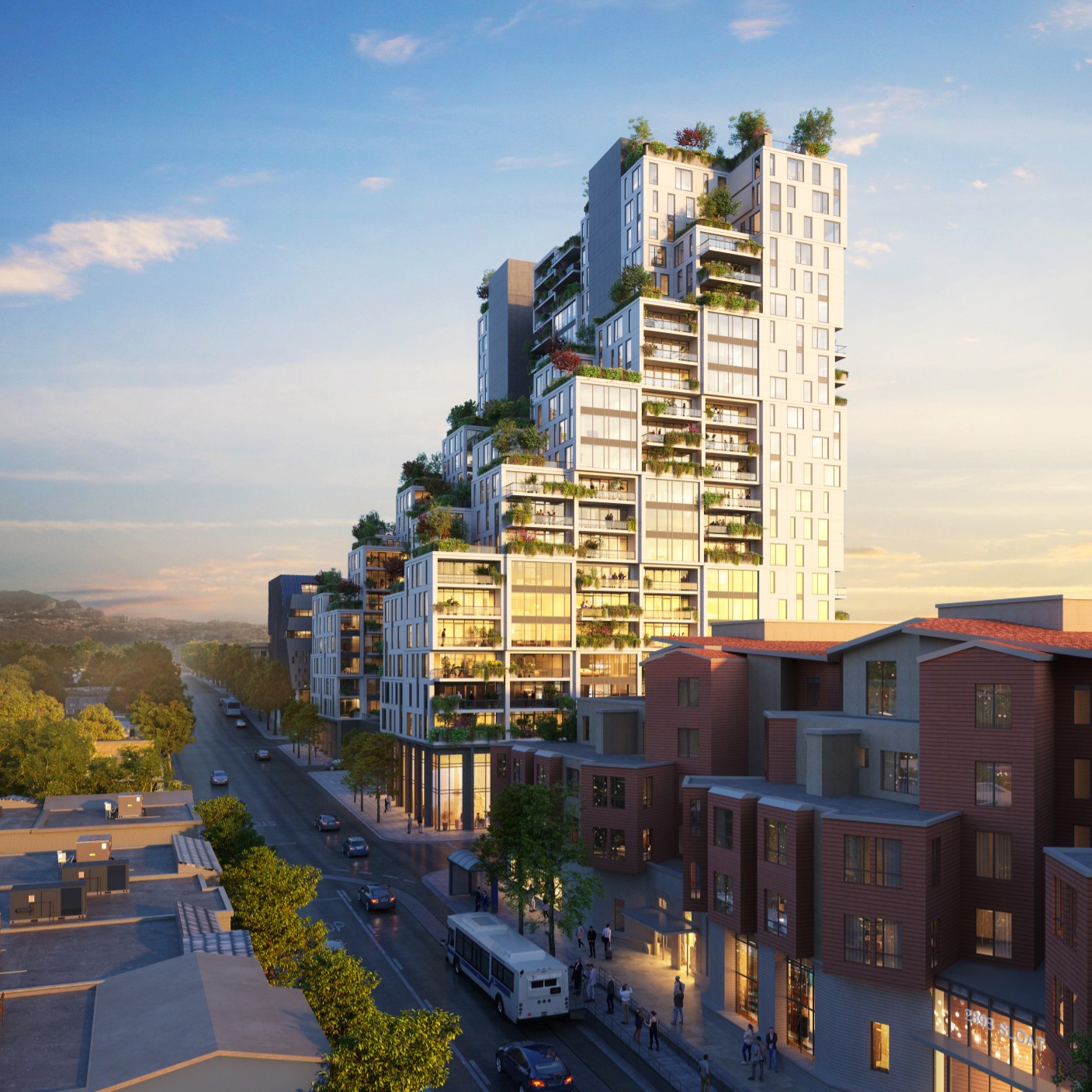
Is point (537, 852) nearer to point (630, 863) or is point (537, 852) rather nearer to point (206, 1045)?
point (630, 863)

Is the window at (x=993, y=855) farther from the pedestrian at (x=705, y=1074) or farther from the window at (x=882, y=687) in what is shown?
the pedestrian at (x=705, y=1074)

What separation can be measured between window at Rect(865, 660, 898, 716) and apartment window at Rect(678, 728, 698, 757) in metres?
11.4

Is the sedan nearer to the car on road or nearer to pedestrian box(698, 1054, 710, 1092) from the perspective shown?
pedestrian box(698, 1054, 710, 1092)

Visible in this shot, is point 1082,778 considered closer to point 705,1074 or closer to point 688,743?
point 705,1074

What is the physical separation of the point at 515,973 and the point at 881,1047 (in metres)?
14.2

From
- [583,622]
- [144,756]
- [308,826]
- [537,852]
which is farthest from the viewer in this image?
[583,622]

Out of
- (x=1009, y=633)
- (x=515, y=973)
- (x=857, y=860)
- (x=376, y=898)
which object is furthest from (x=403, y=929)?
(x=1009, y=633)

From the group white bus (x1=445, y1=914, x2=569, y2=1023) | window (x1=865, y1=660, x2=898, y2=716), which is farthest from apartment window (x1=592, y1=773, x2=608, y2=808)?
window (x1=865, y1=660, x2=898, y2=716)

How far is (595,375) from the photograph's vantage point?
92.6m

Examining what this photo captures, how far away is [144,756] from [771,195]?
81.2 m

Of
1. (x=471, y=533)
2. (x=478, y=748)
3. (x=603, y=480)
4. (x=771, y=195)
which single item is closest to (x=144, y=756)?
(x=478, y=748)

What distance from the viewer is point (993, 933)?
117ft

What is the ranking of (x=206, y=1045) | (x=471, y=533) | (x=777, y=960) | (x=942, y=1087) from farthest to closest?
(x=471, y=533)
(x=777, y=960)
(x=942, y=1087)
(x=206, y=1045)

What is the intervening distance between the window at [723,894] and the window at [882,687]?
10.1 meters
